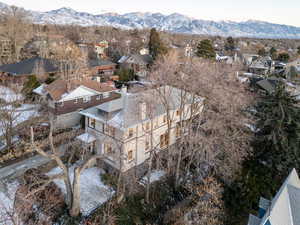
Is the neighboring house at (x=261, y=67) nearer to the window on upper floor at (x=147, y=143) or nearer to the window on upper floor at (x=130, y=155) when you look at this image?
the window on upper floor at (x=147, y=143)

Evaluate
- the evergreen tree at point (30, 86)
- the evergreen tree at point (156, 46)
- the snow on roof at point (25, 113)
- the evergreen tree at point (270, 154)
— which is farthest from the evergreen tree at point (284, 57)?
the snow on roof at point (25, 113)

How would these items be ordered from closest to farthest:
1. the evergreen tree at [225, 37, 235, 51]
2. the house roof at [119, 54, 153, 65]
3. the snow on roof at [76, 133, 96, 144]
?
1. the snow on roof at [76, 133, 96, 144]
2. the house roof at [119, 54, 153, 65]
3. the evergreen tree at [225, 37, 235, 51]

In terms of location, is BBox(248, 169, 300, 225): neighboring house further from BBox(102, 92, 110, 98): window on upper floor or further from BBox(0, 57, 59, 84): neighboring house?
BBox(0, 57, 59, 84): neighboring house

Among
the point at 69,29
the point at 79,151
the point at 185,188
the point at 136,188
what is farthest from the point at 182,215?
the point at 69,29

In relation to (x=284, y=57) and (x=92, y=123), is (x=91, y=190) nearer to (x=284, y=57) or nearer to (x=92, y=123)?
(x=92, y=123)

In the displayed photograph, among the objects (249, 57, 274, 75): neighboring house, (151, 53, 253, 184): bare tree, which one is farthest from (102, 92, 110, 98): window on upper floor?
(249, 57, 274, 75): neighboring house

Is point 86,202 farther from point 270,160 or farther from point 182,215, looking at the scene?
point 270,160
